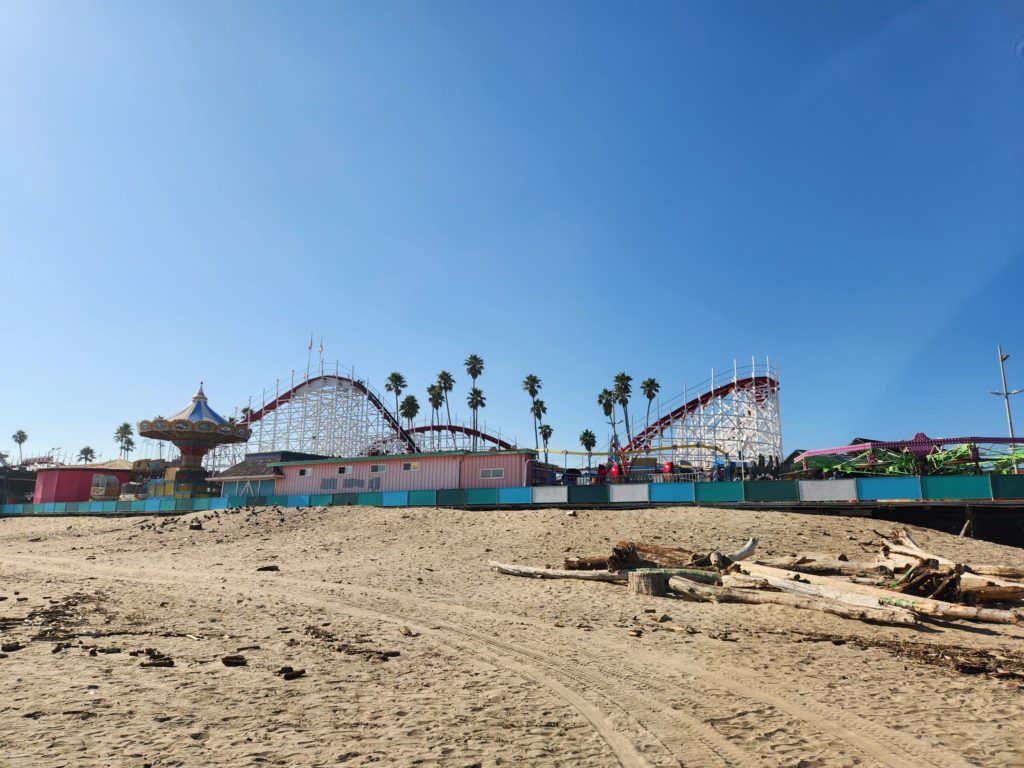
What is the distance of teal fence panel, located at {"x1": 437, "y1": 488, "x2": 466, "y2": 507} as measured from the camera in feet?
111

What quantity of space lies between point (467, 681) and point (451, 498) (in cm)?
2701

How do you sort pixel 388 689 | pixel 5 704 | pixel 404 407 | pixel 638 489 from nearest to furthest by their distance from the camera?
pixel 5 704 < pixel 388 689 < pixel 638 489 < pixel 404 407

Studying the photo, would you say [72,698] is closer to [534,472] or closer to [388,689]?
[388,689]

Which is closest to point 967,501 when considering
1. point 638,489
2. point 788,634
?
point 638,489

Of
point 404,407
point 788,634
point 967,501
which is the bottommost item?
point 788,634

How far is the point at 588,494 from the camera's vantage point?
31.2 meters

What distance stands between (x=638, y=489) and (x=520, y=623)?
64.7 feet

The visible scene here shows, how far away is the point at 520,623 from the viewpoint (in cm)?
1144

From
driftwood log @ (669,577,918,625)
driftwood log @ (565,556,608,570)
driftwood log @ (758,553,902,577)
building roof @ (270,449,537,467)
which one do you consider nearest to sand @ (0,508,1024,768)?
driftwood log @ (669,577,918,625)

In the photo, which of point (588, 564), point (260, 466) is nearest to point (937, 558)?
point (588, 564)

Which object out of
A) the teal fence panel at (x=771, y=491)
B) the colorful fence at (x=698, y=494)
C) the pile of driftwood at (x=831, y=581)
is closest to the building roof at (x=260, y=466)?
the colorful fence at (x=698, y=494)

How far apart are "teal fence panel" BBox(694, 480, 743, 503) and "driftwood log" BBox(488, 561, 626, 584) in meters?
14.0

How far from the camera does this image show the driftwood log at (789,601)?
11141 mm

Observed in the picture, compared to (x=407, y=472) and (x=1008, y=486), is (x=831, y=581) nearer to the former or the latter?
(x=1008, y=486)
